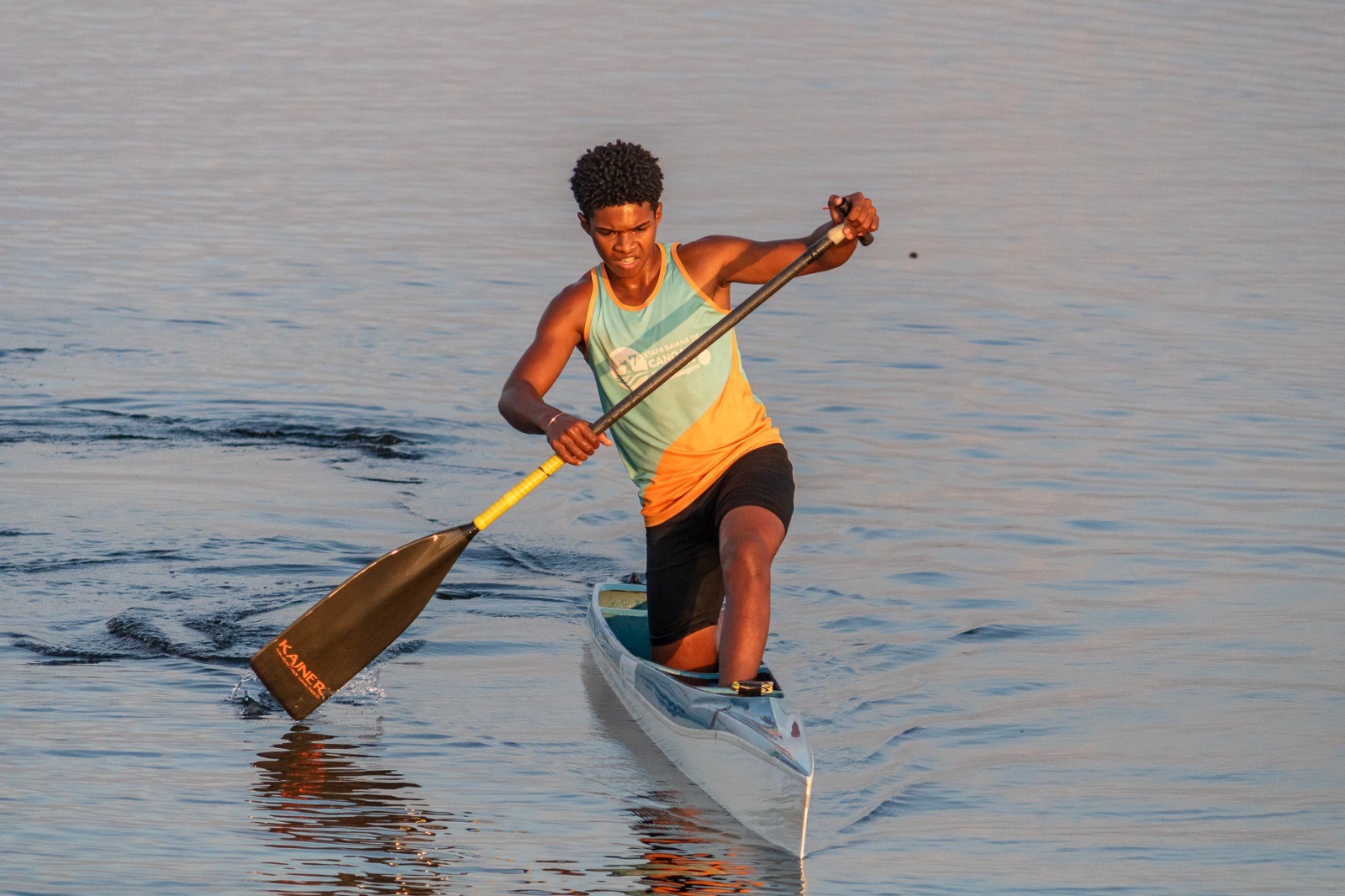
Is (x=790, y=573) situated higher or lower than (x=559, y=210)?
lower

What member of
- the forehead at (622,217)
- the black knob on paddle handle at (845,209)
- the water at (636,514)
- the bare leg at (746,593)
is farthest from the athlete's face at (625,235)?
the water at (636,514)

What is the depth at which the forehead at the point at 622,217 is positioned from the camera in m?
6.07

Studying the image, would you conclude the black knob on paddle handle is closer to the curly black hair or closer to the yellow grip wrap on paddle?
the curly black hair

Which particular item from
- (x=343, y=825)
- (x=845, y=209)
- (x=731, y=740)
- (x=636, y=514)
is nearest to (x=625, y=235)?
(x=845, y=209)

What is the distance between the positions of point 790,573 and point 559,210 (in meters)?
9.82

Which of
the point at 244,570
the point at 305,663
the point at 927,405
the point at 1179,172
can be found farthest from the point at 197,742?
the point at 1179,172

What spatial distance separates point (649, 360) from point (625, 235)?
46 cm

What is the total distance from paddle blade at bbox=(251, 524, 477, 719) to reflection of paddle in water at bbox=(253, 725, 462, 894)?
0.70 feet

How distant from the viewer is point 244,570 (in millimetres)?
8461

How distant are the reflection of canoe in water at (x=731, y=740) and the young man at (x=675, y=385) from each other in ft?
0.54

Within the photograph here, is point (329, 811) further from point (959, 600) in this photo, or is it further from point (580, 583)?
point (959, 600)

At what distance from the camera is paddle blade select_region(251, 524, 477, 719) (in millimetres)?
6699

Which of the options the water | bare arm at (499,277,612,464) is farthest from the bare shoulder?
the water

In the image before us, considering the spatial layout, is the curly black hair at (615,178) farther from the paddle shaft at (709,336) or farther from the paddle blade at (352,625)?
the paddle blade at (352,625)
